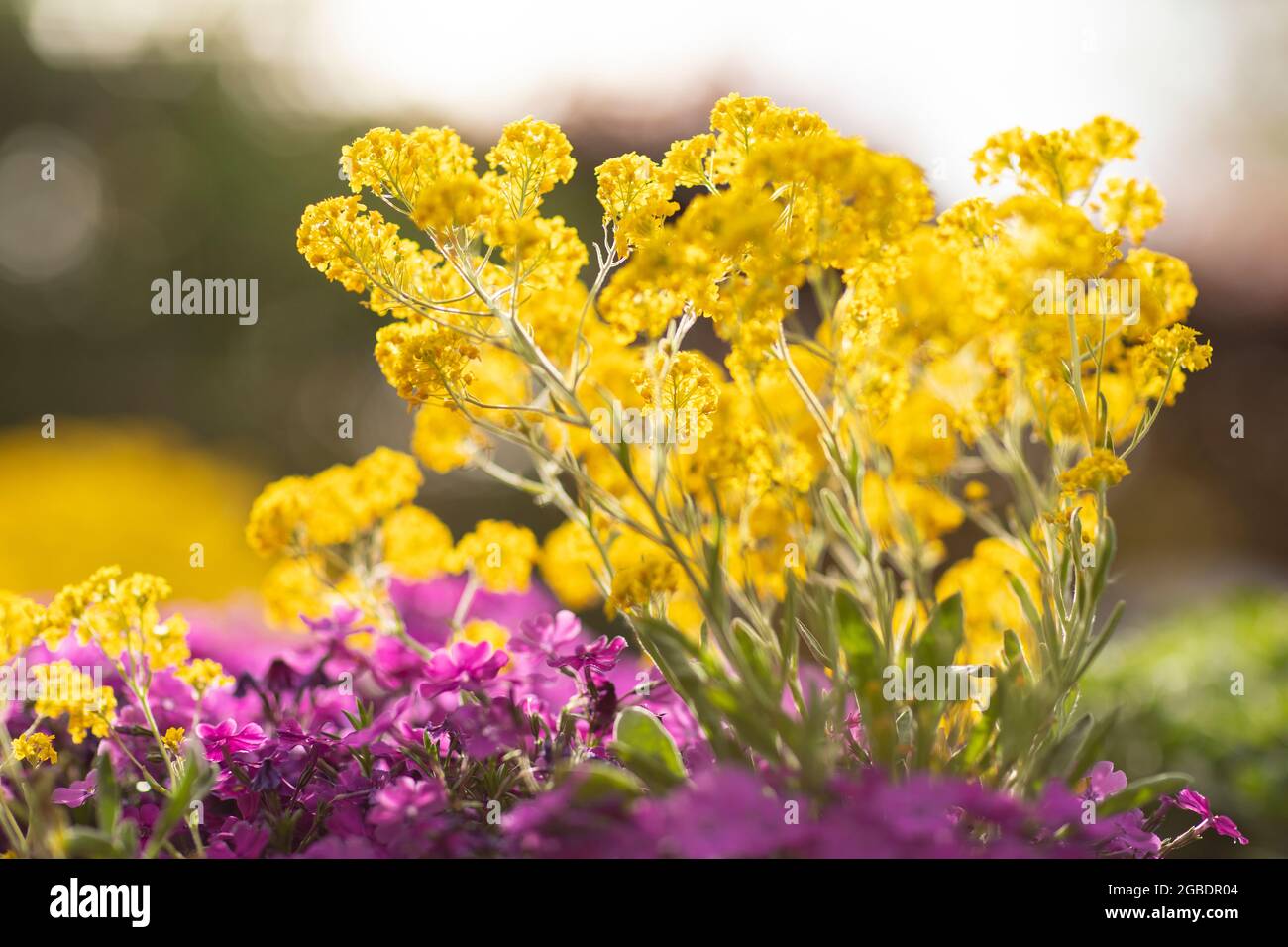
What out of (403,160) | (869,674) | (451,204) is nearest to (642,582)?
(869,674)

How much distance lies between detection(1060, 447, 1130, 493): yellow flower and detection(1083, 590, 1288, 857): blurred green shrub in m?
0.87

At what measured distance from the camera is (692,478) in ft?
5.41

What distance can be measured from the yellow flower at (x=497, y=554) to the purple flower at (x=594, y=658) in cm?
38

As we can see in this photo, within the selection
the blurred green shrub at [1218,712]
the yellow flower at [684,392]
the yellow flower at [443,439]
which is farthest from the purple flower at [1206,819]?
the yellow flower at [443,439]

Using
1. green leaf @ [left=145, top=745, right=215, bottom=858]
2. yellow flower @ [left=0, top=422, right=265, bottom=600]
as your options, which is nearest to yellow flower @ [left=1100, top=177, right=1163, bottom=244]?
green leaf @ [left=145, top=745, right=215, bottom=858]

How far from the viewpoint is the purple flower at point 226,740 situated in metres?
1.49

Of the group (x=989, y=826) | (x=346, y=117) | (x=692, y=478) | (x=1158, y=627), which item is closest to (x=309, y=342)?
(x=346, y=117)

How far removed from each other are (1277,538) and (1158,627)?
3758 millimetres

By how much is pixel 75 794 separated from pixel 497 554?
2.51ft

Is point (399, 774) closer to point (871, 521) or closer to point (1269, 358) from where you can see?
point (871, 521)

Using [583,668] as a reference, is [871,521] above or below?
above

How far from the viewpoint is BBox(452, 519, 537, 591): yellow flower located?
189cm

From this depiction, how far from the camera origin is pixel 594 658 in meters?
1.53

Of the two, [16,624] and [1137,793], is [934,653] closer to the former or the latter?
[1137,793]
